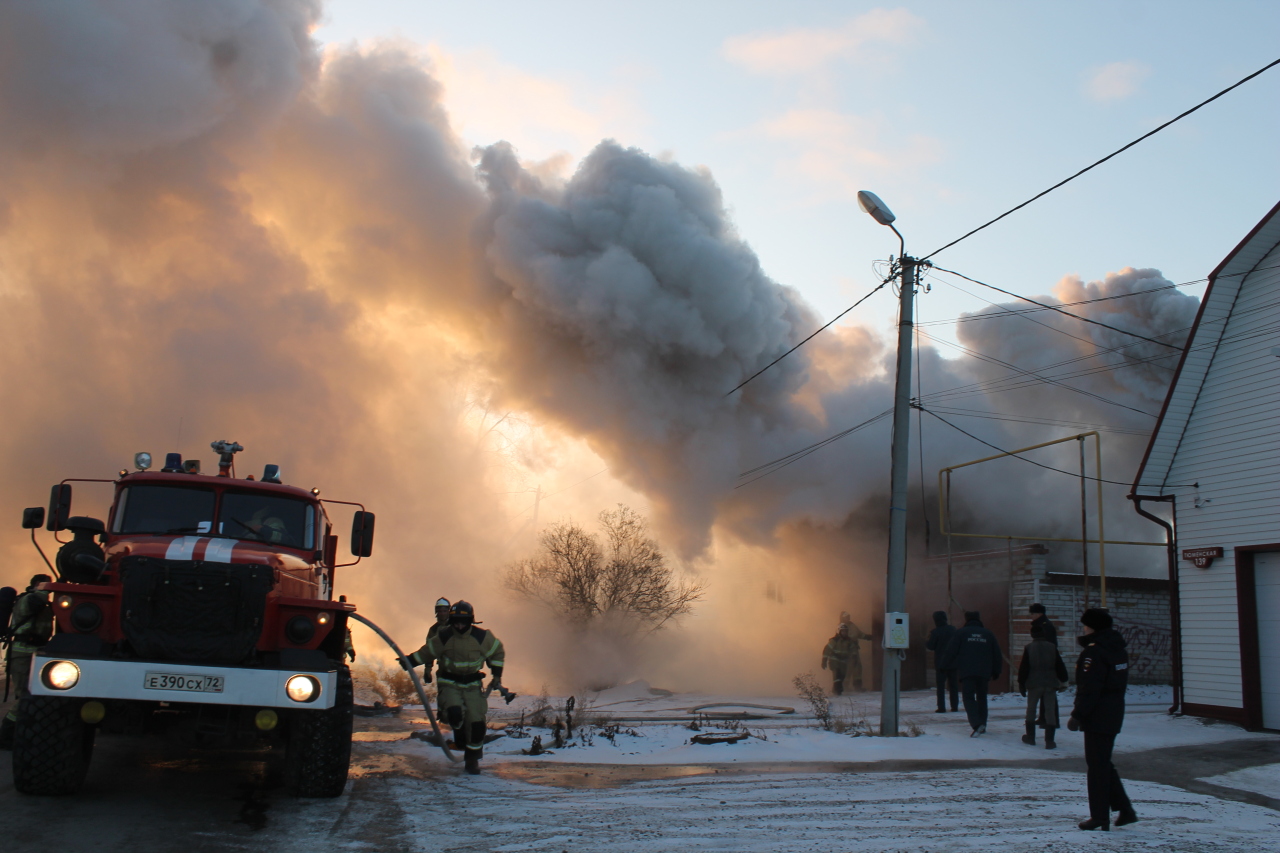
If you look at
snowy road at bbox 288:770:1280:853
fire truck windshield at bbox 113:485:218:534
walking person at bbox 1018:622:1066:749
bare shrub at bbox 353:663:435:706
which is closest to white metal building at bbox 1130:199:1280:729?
walking person at bbox 1018:622:1066:749

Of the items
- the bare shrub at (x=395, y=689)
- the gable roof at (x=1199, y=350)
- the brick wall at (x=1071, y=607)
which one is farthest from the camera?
the brick wall at (x=1071, y=607)

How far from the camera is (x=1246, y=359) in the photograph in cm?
1273

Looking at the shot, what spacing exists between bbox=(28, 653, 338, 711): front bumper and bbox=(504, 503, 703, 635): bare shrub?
53.1 ft

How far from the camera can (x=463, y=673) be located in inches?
323

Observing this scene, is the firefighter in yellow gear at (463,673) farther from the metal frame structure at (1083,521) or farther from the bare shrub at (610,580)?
the bare shrub at (610,580)

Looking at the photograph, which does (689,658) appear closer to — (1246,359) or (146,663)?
(1246,359)

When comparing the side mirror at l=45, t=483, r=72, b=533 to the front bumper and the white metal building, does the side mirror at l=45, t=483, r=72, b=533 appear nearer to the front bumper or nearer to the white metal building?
the front bumper

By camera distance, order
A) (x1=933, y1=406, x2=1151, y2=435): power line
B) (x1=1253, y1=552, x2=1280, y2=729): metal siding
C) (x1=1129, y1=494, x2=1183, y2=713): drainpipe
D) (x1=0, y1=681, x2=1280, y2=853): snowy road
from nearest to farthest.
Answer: (x1=0, y1=681, x2=1280, y2=853): snowy road
(x1=1253, y1=552, x2=1280, y2=729): metal siding
(x1=1129, y1=494, x2=1183, y2=713): drainpipe
(x1=933, y1=406, x2=1151, y2=435): power line

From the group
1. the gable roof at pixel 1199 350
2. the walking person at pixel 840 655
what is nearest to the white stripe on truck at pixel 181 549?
the gable roof at pixel 1199 350

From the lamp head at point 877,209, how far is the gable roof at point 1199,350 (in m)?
4.93

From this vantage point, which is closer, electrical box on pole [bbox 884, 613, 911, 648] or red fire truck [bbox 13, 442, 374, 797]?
red fire truck [bbox 13, 442, 374, 797]

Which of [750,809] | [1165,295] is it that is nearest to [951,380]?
[1165,295]

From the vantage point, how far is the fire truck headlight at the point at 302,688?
5.87 meters

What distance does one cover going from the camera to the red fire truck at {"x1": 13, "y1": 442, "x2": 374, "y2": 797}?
223 inches
